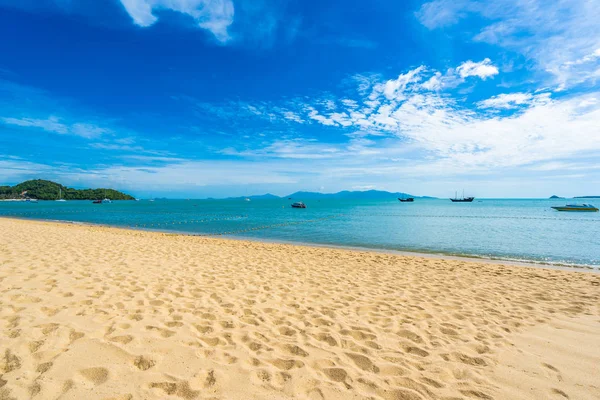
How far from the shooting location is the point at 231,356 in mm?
3650

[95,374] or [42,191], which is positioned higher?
[42,191]

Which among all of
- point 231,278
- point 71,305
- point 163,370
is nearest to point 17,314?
point 71,305

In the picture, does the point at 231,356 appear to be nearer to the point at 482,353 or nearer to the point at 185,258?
the point at 482,353

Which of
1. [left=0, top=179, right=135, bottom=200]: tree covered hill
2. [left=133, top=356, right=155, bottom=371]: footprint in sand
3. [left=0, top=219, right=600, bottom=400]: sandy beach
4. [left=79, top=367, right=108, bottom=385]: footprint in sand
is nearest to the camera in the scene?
[left=79, top=367, right=108, bottom=385]: footprint in sand

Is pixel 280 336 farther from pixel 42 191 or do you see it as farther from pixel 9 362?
pixel 42 191

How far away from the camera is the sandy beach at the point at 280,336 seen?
3.11 metres

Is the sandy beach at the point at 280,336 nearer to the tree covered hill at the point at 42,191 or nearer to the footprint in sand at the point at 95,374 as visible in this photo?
the footprint in sand at the point at 95,374

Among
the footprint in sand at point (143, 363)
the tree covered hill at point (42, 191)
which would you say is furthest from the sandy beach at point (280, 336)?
the tree covered hill at point (42, 191)

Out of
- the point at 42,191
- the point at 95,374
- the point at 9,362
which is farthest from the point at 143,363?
the point at 42,191

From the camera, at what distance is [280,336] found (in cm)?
433

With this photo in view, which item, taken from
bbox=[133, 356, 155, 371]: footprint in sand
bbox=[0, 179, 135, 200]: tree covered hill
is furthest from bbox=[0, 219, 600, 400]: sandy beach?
bbox=[0, 179, 135, 200]: tree covered hill

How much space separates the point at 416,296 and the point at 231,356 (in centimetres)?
478

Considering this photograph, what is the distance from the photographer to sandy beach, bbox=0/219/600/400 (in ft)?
10.2

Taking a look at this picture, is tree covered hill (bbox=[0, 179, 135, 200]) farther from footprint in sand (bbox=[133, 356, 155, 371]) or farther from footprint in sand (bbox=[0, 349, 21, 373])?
footprint in sand (bbox=[133, 356, 155, 371])
